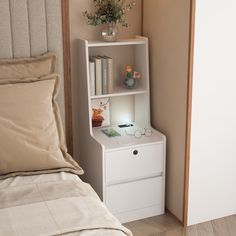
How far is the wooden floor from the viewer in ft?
9.59

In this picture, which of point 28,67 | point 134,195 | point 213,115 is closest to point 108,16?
point 28,67

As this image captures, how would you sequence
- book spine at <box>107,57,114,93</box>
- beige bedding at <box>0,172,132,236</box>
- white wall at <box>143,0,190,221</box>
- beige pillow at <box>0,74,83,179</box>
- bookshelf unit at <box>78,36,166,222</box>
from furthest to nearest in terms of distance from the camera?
1. book spine at <box>107,57,114,93</box>
2. bookshelf unit at <box>78,36,166,222</box>
3. white wall at <box>143,0,190,221</box>
4. beige pillow at <box>0,74,83,179</box>
5. beige bedding at <box>0,172,132,236</box>

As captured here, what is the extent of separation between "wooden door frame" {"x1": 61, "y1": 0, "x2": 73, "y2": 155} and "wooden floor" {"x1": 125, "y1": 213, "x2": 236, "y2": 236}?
0.71 metres

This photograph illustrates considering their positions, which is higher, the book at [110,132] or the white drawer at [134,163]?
the book at [110,132]

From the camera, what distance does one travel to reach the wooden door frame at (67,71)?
292cm

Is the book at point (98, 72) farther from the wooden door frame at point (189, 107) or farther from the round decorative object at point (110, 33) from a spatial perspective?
the wooden door frame at point (189, 107)

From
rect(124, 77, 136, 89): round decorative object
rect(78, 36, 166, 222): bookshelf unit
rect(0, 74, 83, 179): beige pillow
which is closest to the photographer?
rect(0, 74, 83, 179): beige pillow

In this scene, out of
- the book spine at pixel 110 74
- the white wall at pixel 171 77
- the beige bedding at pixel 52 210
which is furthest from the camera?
the book spine at pixel 110 74

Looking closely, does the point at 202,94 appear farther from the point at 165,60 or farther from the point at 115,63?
the point at 115,63

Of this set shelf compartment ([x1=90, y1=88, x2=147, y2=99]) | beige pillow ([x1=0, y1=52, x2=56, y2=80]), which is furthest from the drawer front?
beige pillow ([x1=0, y1=52, x2=56, y2=80])

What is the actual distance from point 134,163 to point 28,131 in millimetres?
790

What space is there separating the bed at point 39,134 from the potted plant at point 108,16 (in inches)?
7.5

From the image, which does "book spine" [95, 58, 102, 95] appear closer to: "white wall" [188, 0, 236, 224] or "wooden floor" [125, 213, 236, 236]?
"white wall" [188, 0, 236, 224]

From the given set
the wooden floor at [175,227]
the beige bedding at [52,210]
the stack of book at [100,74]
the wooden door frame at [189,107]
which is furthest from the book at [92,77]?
the wooden floor at [175,227]
